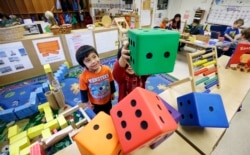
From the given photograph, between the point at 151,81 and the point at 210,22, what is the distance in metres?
3.44

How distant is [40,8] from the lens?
376 centimetres

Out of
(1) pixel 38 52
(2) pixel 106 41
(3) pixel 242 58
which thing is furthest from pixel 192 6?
(1) pixel 38 52

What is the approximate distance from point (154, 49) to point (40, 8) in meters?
4.57

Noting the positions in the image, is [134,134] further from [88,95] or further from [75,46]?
[75,46]

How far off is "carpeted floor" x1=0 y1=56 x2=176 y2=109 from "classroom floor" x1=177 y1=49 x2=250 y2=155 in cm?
95

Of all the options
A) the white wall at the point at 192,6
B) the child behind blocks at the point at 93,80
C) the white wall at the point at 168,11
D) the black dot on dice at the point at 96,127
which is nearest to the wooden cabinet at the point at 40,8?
the white wall at the point at 168,11

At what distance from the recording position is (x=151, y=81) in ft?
7.49

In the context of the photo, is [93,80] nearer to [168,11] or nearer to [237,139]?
[237,139]

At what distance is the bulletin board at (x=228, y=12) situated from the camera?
3.39 meters

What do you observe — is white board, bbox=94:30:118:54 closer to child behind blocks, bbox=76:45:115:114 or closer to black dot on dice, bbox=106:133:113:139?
child behind blocks, bbox=76:45:115:114

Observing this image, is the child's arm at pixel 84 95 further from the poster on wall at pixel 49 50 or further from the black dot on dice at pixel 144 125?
the poster on wall at pixel 49 50

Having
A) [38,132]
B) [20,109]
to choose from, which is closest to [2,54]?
[20,109]

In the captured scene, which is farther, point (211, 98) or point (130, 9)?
point (130, 9)

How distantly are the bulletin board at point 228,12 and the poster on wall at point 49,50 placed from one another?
14.5 ft
